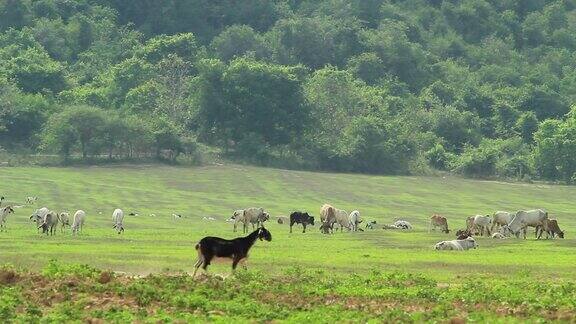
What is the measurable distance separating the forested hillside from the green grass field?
5236 mm

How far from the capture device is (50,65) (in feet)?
333

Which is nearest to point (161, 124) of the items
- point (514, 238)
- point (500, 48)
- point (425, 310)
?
point (514, 238)

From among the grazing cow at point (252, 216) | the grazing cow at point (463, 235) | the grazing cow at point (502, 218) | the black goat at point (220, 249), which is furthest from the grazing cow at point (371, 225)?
the black goat at point (220, 249)

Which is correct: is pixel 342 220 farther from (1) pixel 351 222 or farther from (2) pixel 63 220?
(2) pixel 63 220

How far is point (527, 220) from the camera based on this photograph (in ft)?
147

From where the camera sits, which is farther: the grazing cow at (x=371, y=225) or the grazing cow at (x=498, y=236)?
the grazing cow at (x=371, y=225)

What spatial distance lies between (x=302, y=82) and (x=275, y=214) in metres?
38.2

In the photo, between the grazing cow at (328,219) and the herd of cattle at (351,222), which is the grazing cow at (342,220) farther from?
the grazing cow at (328,219)

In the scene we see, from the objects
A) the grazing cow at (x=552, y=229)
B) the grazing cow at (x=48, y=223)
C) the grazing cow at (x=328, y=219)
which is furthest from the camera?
the grazing cow at (x=328, y=219)

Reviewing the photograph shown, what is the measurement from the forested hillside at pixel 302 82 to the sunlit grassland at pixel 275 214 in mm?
5125

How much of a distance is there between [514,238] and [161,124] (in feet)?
142

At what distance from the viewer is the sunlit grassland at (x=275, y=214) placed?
107 feet

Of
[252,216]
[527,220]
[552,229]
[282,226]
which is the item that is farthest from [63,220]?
[552,229]

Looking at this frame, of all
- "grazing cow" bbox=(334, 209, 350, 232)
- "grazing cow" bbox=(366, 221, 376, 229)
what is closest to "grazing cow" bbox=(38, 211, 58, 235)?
"grazing cow" bbox=(334, 209, 350, 232)
